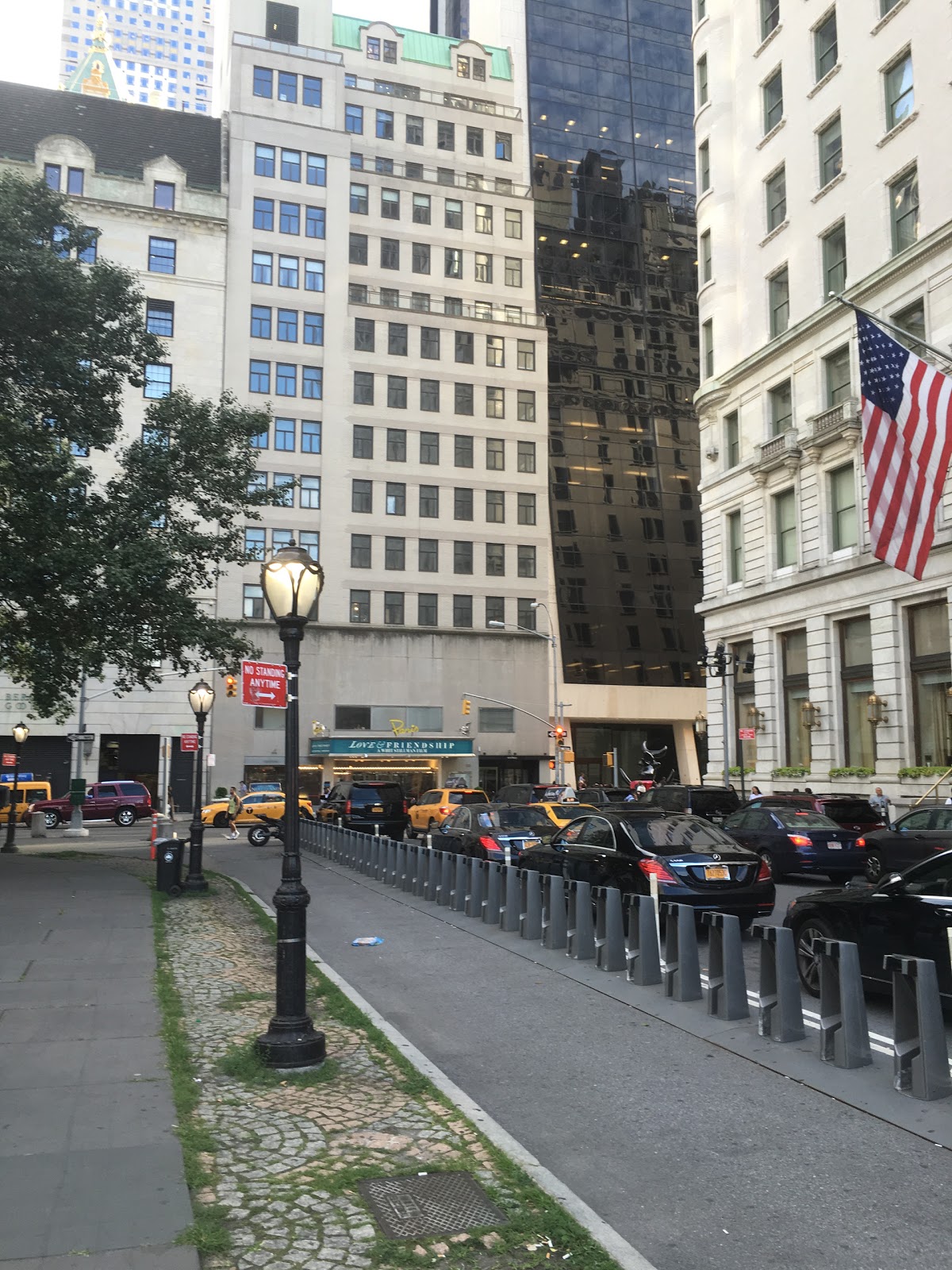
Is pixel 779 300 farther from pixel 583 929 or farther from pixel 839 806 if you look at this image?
pixel 583 929

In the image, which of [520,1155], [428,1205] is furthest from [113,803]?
[428,1205]

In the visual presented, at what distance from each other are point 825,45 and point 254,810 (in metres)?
33.4

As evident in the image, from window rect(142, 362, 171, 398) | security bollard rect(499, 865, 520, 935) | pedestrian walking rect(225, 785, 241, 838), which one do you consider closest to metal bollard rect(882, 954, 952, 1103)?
security bollard rect(499, 865, 520, 935)

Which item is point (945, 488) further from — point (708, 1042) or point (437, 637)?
point (437, 637)

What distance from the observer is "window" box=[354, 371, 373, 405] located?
63.5m

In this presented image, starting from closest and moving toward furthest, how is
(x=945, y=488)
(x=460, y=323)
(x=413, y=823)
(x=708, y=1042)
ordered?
(x=708, y=1042) → (x=945, y=488) → (x=413, y=823) → (x=460, y=323)

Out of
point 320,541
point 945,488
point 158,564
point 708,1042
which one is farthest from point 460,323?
point 708,1042

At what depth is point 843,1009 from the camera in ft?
24.2

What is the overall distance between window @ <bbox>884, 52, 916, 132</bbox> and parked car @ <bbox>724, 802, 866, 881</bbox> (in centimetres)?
2282

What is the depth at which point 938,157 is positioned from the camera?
29938 millimetres

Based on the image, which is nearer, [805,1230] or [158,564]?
[805,1230]

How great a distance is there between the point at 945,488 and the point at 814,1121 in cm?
2585

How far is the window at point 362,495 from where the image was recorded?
62594 mm

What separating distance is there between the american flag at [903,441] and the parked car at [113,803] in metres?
37.9
